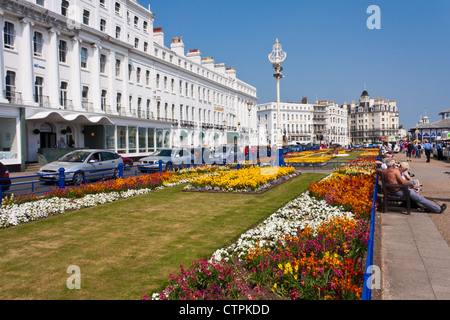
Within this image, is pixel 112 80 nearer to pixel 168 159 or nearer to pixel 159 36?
pixel 159 36

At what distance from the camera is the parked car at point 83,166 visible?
15.5 m

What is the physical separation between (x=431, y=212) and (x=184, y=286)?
7.55m

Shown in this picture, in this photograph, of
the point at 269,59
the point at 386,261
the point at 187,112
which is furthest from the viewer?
the point at 187,112

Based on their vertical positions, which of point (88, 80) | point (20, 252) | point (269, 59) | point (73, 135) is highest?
point (88, 80)

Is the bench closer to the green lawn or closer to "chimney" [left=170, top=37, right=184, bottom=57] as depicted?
the green lawn

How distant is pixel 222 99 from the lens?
7025 centimetres

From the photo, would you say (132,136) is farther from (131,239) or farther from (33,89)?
(131,239)

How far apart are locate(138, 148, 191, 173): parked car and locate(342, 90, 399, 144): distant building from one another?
454 feet

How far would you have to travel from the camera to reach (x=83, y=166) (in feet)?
53.6

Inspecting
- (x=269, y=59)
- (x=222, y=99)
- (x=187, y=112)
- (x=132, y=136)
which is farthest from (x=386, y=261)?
(x=222, y=99)

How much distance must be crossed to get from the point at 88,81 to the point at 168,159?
57.6ft
